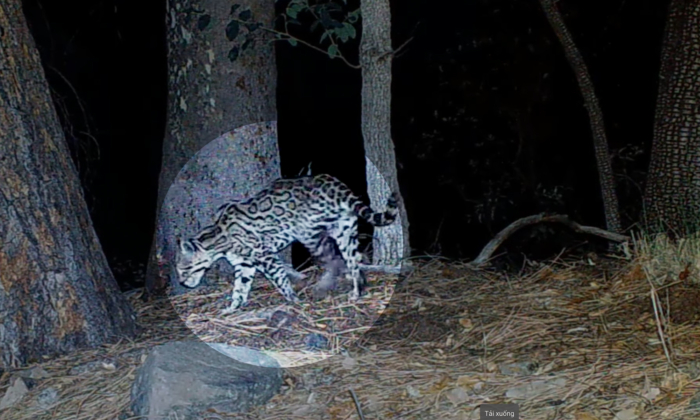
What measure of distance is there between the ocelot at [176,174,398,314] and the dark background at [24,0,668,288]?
4.35 metres

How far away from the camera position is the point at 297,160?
9.25 meters

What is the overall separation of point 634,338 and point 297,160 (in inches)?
224

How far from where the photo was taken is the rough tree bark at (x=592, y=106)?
258 inches

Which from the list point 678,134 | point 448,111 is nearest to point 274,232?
point 678,134

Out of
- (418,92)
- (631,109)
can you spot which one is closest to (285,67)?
(418,92)

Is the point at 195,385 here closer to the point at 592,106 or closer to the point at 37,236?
the point at 37,236

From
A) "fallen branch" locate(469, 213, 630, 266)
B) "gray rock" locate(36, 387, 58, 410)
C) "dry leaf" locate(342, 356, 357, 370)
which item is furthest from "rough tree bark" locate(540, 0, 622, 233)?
"gray rock" locate(36, 387, 58, 410)

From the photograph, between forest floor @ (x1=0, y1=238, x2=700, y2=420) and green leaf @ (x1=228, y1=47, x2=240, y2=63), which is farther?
green leaf @ (x1=228, y1=47, x2=240, y2=63)

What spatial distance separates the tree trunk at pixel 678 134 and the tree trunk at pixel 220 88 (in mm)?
2421

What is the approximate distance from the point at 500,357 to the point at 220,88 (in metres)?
2.26

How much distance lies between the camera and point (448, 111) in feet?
33.2

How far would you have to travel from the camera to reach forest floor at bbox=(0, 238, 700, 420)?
3.47 metres

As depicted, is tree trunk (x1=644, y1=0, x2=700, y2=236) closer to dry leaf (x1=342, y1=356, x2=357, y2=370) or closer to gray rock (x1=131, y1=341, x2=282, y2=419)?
dry leaf (x1=342, y1=356, x2=357, y2=370)

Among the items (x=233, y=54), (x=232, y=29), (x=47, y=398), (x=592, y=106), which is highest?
(x=232, y=29)
